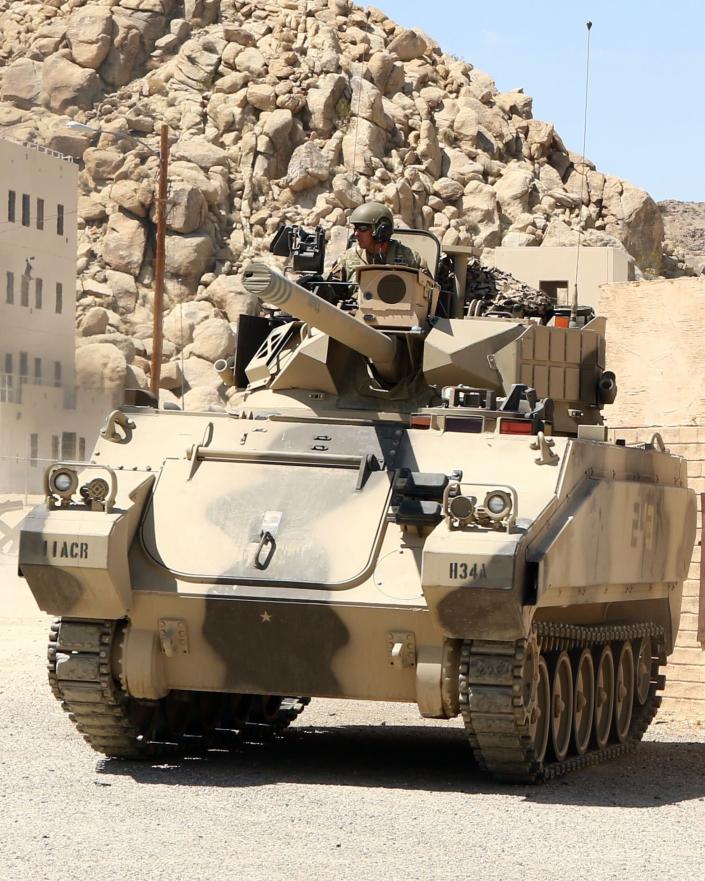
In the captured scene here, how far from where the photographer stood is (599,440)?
1230cm

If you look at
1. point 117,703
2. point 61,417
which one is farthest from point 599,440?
point 61,417

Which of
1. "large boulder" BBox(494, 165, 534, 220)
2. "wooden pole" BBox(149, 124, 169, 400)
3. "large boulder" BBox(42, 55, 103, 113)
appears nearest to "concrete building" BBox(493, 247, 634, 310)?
"wooden pole" BBox(149, 124, 169, 400)

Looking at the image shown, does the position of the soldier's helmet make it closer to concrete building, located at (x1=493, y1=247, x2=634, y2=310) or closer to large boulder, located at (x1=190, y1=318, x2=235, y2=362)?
concrete building, located at (x1=493, y1=247, x2=634, y2=310)

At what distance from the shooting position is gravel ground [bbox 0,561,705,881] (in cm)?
829

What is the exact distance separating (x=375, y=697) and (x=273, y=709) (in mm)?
3305

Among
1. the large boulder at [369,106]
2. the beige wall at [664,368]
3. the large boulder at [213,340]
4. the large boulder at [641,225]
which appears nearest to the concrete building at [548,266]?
the large boulder at [213,340]

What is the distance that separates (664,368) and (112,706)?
7.86 m

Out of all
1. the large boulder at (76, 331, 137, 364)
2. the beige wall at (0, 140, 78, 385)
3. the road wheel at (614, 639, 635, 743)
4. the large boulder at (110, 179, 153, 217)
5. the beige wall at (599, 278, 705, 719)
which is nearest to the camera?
the road wheel at (614, 639, 635, 743)

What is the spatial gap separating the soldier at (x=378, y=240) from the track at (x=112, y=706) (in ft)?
11.4

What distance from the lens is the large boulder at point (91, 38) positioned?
71500mm

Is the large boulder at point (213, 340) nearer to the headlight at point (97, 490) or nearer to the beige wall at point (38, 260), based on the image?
the beige wall at point (38, 260)

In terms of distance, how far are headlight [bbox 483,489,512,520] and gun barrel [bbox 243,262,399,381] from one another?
1.79 meters

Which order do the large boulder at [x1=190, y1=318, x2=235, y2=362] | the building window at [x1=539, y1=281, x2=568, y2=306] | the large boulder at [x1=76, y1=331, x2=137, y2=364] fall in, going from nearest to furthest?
1. the building window at [x1=539, y1=281, x2=568, y2=306]
2. the large boulder at [x1=76, y1=331, x2=137, y2=364]
3. the large boulder at [x1=190, y1=318, x2=235, y2=362]

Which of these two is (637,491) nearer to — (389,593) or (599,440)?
(599,440)
